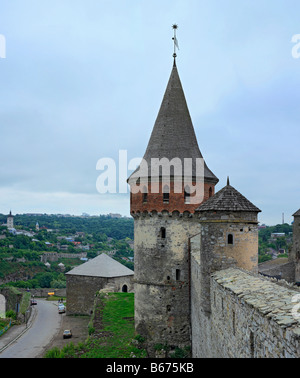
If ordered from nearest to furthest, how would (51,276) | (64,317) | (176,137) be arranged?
1. (176,137)
2. (64,317)
3. (51,276)

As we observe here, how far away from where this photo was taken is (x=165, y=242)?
20172 millimetres

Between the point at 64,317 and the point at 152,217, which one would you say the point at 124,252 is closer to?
the point at 64,317

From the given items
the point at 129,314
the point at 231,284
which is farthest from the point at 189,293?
the point at 231,284

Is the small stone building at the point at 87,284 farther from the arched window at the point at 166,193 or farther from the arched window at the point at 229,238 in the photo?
the arched window at the point at 229,238

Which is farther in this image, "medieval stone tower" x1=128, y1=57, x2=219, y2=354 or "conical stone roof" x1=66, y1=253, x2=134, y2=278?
"conical stone roof" x1=66, y1=253, x2=134, y2=278

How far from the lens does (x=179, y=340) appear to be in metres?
19.9

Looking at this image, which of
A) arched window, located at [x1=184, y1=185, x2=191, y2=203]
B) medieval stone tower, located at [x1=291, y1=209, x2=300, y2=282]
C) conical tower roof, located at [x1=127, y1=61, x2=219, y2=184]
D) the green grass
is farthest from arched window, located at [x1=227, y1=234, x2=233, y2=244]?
medieval stone tower, located at [x1=291, y1=209, x2=300, y2=282]

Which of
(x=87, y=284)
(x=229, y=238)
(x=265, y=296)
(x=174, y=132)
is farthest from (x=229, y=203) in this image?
(x=87, y=284)

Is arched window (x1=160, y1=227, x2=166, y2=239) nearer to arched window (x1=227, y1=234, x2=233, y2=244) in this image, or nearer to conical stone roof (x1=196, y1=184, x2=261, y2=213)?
conical stone roof (x1=196, y1=184, x2=261, y2=213)

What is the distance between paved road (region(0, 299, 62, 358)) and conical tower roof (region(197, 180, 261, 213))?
17.6 m

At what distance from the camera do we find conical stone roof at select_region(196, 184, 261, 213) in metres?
13.4

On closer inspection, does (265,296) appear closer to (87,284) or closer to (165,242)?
(165,242)
